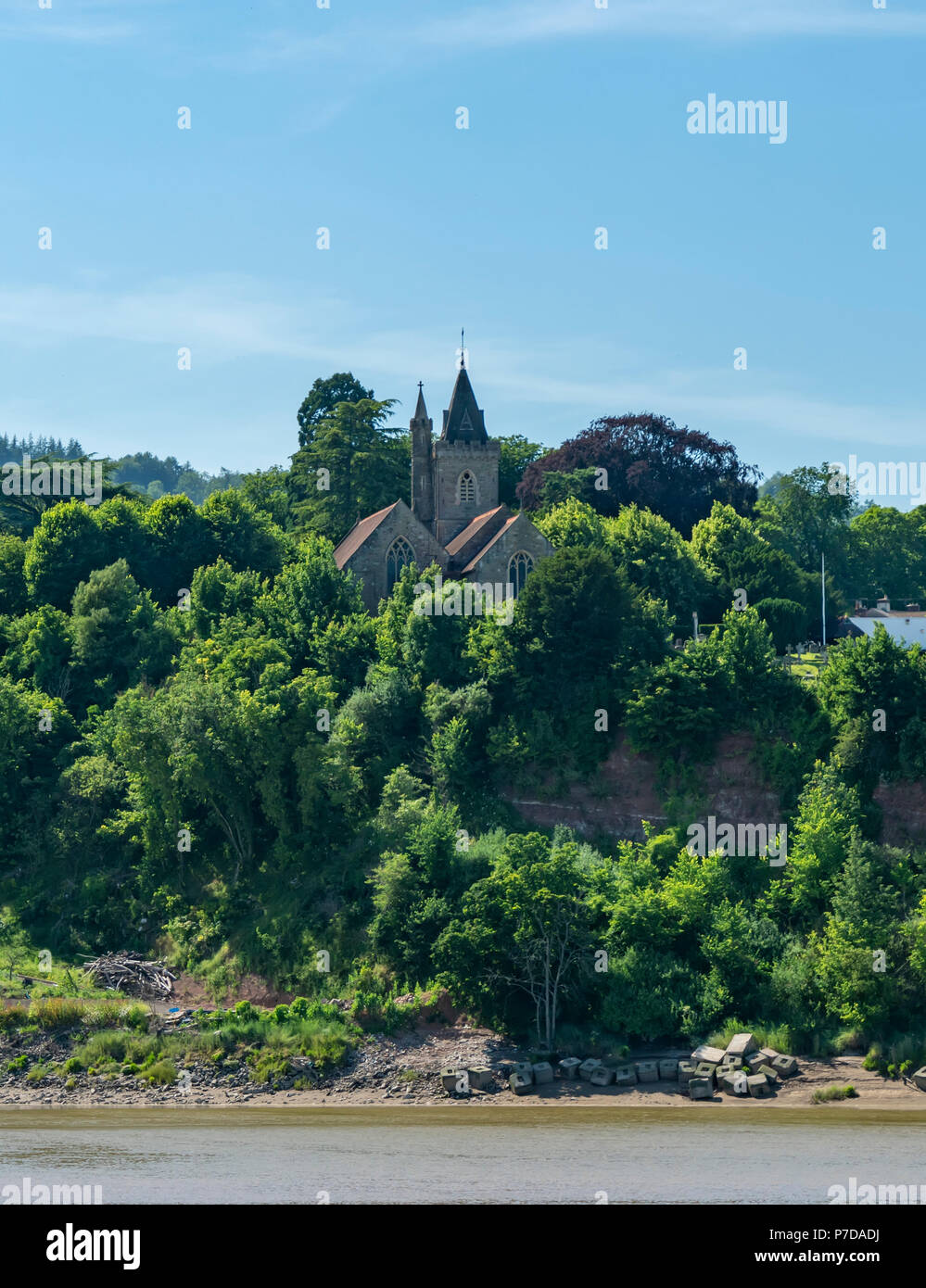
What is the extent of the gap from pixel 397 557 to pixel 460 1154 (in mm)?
37389

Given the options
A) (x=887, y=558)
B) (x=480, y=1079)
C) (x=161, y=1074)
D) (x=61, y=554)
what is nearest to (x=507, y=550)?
(x=61, y=554)

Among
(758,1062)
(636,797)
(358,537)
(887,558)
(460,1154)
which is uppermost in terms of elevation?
(887,558)

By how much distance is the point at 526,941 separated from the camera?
158 feet

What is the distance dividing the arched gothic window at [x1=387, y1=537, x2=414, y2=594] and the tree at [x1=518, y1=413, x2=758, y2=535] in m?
14.6

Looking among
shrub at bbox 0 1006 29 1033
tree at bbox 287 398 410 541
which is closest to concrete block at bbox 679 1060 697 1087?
shrub at bbox 0 1006 29 1033

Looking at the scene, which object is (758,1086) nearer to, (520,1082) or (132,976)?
A: (520,1082)

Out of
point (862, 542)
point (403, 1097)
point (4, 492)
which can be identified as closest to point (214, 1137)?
point (403, 1097)

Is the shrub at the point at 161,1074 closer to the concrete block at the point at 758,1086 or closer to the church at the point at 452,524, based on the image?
the concrete block at the point at 758,1086

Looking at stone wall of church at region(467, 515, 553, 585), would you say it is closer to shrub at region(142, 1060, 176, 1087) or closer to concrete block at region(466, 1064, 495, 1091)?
concrete block at region(466, 1064, 495, 1091)

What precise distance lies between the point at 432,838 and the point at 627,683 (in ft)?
33.1

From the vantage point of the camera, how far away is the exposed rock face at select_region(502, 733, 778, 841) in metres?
55.2
